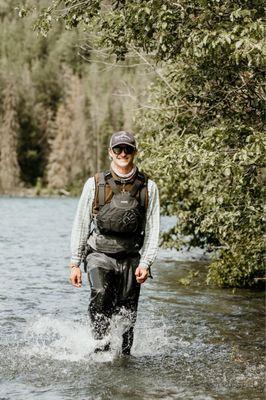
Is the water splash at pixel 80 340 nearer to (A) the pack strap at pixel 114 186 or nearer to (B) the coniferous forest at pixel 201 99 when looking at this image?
(A) the pack strap at pixel 114 186

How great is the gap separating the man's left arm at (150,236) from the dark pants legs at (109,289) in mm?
210

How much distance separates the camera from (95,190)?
367 inches

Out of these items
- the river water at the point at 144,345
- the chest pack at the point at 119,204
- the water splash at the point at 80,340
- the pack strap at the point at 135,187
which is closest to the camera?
the river water at the point at 144,345

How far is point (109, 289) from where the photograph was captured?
9602 mm

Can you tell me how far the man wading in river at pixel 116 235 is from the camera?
9.27 m

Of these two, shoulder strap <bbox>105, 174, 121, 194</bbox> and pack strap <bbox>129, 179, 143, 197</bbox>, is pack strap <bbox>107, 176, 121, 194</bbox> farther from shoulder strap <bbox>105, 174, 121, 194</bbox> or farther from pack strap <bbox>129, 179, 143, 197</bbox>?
pack strap <bbox>129, 179, 143, 197</bbox>

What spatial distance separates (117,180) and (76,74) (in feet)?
451

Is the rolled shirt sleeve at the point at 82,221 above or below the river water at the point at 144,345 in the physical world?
above

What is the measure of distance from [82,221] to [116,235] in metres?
0.46

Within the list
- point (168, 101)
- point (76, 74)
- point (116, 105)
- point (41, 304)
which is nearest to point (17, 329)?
point (41, 304)

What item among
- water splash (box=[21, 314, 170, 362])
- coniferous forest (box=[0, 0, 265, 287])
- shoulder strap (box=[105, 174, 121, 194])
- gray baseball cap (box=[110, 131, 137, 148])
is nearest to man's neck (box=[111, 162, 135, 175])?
shoulder strap (box=[105, 174, 121, 194])

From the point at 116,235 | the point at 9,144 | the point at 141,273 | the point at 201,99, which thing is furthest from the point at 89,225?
the point at 9,144

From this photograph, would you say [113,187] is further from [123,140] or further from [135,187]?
[123,140]

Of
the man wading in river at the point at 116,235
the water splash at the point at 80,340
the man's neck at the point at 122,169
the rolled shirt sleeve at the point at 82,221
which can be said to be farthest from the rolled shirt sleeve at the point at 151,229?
the water splash at the point at 80,340
